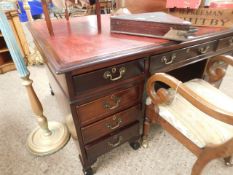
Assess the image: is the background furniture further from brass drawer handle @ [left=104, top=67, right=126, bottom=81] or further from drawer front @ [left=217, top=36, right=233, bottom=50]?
brass drawer handle @ [left=104, top=67, right=126, bottom=81]

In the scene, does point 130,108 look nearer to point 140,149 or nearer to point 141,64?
point 141,64

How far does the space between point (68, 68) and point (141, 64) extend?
1.17 feet

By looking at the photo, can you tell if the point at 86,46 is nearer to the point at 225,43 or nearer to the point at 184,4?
the point at 184,4

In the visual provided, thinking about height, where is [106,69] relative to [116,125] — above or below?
above

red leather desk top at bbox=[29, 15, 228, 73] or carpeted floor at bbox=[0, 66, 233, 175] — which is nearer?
red leather desk top at bbox=[29, 15, 228, 73]

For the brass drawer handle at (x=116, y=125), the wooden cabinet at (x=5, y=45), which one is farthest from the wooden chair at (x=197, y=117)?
the wooden cabinet at (x=5, y=45)

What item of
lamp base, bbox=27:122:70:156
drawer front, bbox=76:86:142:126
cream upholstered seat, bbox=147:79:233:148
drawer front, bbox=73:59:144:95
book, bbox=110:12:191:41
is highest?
book, bbox=110:12:191:41

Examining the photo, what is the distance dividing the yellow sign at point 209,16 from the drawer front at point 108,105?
1.98 feet

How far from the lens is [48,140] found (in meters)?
1.22

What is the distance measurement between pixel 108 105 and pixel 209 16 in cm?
82

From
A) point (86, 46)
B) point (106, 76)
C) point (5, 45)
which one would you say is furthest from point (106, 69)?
point (5, 45)

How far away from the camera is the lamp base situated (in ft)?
3.81

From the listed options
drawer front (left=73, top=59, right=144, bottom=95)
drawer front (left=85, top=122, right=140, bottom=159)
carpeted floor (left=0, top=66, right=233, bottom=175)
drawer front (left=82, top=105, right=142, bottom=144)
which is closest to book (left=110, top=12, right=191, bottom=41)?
drawer front (left=73, top=59, right=144, bottom=95)

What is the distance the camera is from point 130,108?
909 millimetres
